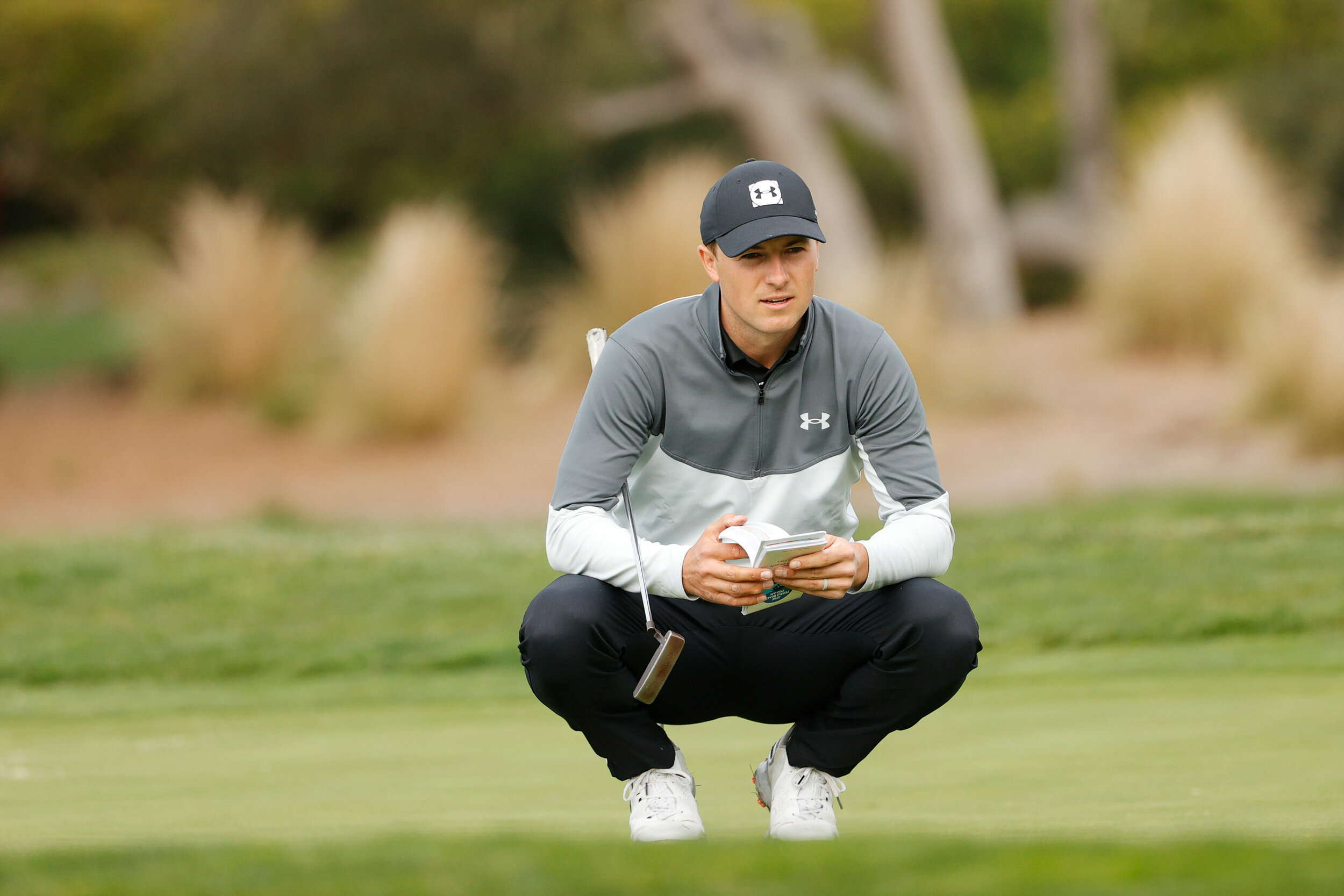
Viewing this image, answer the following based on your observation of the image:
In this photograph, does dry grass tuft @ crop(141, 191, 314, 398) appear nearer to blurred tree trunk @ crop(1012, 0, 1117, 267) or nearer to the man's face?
blurred tree trunk @ crop(1012, 0, 1117, 267)

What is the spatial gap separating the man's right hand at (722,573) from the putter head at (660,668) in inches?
5.0

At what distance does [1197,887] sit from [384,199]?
22.0 meters

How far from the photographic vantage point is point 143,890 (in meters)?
2.31

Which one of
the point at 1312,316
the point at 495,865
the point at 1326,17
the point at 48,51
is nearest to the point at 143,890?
the point at 495,865

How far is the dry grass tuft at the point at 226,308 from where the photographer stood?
1497 cm

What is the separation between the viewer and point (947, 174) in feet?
57.8

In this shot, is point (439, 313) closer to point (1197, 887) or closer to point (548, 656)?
point (548, 656)

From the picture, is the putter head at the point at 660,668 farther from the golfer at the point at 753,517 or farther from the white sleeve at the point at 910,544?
the white sleeve at the point at 910,544

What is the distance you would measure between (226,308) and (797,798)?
12.3 m

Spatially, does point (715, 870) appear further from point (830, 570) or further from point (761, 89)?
point (761, 89)

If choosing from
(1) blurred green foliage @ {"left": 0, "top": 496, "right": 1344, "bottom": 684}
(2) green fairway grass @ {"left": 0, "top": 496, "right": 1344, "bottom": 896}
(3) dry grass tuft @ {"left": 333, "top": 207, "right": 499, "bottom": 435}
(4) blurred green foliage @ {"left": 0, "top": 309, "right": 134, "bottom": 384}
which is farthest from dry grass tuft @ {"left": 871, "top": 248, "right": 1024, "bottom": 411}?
(4) blurred green foliage @ {"left": 0, "top": 309, "right": 134, "bottom": 384}

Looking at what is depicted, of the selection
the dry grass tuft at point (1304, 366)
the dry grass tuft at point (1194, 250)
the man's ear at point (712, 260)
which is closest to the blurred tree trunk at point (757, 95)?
the dry grass tuft at point (1194, 250)

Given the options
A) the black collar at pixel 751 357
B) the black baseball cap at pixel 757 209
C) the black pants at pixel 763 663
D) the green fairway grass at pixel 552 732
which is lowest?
the green fairway grass at pixel 552 732

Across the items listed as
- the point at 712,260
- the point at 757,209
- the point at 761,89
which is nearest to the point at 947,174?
the point at 761,89
